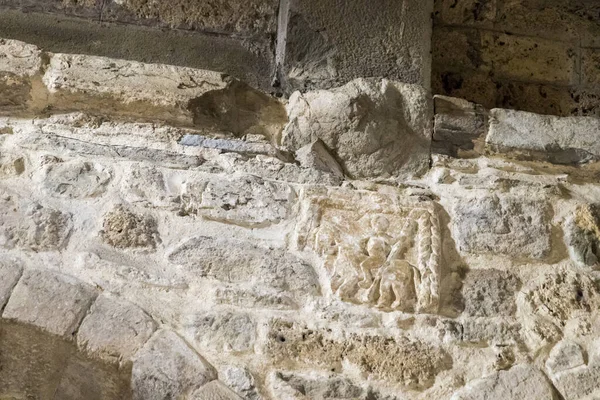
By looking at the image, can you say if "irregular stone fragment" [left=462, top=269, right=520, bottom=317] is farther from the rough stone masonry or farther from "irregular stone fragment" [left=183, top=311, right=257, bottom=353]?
"irregular stone fragment" [left=183, top=311, right=257, bottom=353]

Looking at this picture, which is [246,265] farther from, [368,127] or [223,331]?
[368,127]

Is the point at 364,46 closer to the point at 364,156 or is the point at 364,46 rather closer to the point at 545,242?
the point at 364,156

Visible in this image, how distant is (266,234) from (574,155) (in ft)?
3.36

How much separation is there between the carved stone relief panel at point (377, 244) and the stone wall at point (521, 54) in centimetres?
85

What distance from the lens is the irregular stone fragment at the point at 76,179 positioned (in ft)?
6.30

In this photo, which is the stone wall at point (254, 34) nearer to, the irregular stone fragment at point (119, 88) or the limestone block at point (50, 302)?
the irregular stone fragment at point (119, 88)

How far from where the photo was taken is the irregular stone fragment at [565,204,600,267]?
6.51 ft

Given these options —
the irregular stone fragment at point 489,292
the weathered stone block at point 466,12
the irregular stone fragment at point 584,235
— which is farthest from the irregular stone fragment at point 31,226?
the weathered stone block at point 466,12

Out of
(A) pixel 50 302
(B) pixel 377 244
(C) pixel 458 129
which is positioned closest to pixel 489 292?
(B) pixel 377 244

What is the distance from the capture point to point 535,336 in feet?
6.04

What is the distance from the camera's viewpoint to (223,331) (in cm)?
175

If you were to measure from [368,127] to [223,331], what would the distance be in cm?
77

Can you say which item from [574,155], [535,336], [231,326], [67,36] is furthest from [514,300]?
[67,36]

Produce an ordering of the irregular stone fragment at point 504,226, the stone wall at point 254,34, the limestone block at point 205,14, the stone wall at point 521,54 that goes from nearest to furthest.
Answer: the irregular stone fragment at point 504,226
the stone wall at point 254,34
the limestone block at point 205,14
the stone wall at point 521,54
